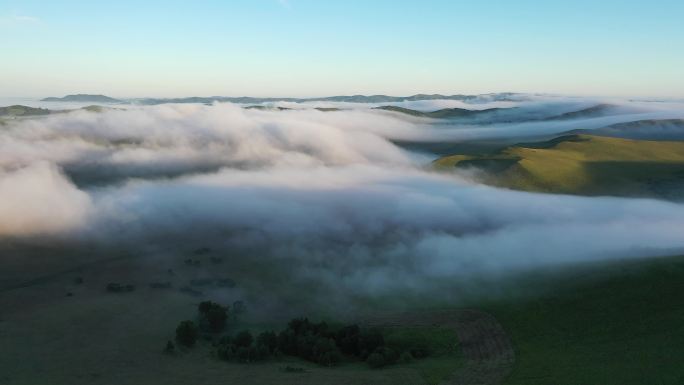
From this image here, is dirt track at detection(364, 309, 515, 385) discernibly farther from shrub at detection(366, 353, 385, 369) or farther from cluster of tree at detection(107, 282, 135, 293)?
cluster of tree at detection(107, 282, 135, 293)

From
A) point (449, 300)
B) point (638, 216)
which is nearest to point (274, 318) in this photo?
point (449, 300)

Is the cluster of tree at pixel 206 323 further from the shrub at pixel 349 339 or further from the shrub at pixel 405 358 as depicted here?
the shrub at pixel 405 358

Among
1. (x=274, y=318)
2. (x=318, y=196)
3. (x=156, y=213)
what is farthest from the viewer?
(x=318, y=196)

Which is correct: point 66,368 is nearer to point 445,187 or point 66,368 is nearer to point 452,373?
point 452,373

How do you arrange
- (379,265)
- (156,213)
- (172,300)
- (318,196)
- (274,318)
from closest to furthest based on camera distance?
(274,318)
(172,300)
(379,265)
(156,213)
(318,196)

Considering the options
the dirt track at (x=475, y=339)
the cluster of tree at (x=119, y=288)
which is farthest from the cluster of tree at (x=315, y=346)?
the cluster of tree at (x=119, y=288)

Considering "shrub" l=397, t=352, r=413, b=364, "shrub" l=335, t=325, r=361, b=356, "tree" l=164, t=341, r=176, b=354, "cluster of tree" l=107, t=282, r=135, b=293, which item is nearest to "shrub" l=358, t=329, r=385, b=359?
"shrub" l=335, t=325, r=361, b=356
